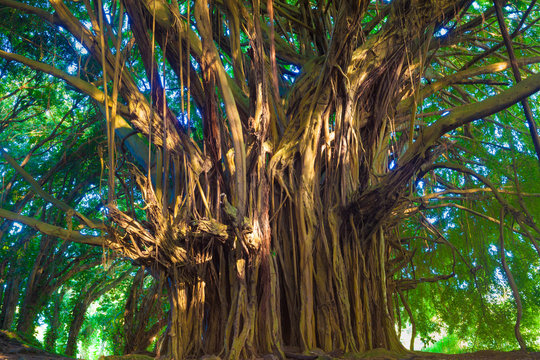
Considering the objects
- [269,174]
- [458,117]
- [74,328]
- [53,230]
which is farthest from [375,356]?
[74,328]

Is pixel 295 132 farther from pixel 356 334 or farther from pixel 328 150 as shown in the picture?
pixel 356 334

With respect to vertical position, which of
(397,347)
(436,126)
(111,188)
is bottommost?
(397,347)

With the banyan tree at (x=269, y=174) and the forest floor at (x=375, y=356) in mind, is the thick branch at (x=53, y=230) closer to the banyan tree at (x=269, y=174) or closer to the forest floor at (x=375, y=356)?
the banyan tree at (x=269, y=174)

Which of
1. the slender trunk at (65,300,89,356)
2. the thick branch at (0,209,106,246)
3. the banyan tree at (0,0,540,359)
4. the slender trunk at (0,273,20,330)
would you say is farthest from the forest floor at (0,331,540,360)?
the slender trunk at (65,300,89,356)

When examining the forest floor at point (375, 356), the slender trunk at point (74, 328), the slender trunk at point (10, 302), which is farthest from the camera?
the slender trunk at point (74, 328)

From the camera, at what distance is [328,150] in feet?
10.3

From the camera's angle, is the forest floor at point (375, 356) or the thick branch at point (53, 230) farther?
the thick branch at point (53, 230)

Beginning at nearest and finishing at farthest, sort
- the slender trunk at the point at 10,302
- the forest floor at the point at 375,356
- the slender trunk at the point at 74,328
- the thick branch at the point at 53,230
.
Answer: the forest floor at the point at 375,356
the thick branch at the point at 53,230
the slender trunk at the point at 10,302
the slender trunk at the point at 74,328

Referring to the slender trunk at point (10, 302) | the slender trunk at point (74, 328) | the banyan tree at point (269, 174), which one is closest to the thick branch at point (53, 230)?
the banyan tree at point (269, 174)

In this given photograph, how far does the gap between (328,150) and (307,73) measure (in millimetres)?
631

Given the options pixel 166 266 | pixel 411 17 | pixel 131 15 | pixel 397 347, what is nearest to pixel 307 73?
pixel 411 17

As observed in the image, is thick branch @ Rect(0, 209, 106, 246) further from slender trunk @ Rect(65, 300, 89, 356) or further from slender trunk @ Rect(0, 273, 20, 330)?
slender trunk @ Rect(65, 300, 89, 356)

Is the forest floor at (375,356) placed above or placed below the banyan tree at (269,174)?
below

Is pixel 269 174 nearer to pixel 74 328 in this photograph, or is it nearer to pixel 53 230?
pixel 53 230
